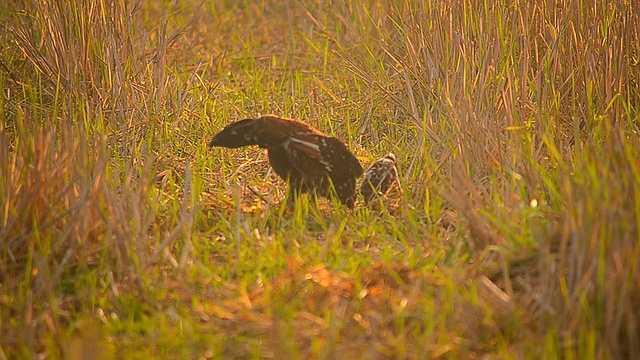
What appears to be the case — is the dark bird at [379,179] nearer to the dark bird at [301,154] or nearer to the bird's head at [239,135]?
the dark bird at [301,154]

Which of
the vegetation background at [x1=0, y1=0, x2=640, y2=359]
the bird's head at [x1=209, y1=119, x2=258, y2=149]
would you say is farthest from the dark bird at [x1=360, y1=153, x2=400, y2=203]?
the bird's head at [x1=209, y1=119, x2=258, y2=149]

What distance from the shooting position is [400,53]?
5.79m

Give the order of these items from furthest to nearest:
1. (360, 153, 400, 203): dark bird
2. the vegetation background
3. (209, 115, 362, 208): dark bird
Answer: (360, 153, 400, 203): dark bird, (209, 115, 362, 208): dark bird, the vegetation background

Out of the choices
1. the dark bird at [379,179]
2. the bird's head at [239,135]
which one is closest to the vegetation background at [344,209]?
the dark bird at [379,179]

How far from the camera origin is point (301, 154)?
4070 millimetres

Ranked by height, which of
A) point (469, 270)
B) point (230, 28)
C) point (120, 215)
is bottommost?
point (230, 28)

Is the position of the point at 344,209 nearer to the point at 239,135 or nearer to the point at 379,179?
the point at 379,179

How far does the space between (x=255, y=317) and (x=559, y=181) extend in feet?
4.50

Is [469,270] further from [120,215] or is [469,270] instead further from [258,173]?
[258,173]

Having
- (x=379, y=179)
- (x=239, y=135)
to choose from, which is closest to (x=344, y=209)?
(x=379, y=179)

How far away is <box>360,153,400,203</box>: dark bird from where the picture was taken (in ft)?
14.0

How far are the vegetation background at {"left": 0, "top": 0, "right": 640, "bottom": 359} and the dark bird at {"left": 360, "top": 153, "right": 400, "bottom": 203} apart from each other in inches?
3.8

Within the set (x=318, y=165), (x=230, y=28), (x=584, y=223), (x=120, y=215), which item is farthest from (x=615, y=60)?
(x=230, y=28)

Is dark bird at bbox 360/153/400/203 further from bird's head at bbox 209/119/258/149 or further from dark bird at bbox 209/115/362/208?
bird's head at bbox 209/119/258/149
